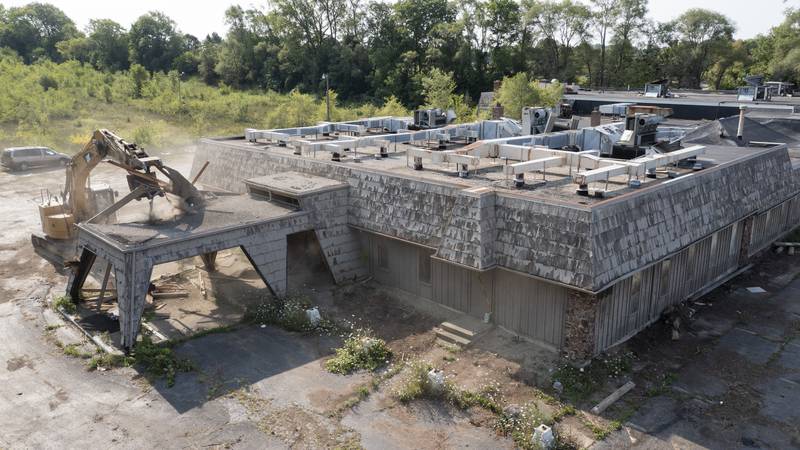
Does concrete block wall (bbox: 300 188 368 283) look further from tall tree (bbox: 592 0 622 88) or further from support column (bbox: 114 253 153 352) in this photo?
tall tree (bbox: 592 0 622 88)

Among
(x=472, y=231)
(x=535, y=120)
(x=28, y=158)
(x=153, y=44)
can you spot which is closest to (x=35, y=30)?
(x=153, y=44)

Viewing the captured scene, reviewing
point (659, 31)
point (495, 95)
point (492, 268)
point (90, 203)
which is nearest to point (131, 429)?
point (492, 268)

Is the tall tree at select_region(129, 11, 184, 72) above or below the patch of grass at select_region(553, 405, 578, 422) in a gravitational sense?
above

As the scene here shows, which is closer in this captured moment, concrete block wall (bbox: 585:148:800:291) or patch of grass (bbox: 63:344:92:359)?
concrete block wall (bbox: 585:148:800:291)

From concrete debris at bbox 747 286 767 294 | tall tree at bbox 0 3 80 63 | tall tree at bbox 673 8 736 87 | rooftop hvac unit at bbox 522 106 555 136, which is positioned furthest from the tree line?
concrete debris at bbox 747 286 767 294

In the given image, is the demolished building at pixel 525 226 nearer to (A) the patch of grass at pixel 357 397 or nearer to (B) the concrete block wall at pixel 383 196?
(B) the concrete block wall at pixel 383 196

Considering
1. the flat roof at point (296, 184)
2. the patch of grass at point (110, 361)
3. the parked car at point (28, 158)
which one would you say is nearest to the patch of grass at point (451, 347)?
the flat roof at point (296, 184)
